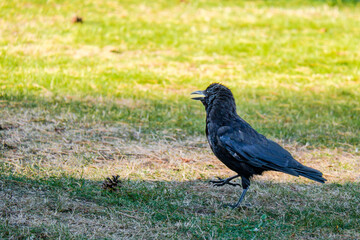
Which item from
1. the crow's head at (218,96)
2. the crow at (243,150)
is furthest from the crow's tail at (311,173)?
the crow's head at (218,96)

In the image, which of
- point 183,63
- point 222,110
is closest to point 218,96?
point 222,110

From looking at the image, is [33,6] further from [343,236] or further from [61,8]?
[343,236]

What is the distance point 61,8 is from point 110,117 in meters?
5.87

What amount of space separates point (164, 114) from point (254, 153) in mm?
2825

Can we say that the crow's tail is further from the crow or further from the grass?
the grass

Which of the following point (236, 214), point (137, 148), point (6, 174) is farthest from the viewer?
point (137, 148)

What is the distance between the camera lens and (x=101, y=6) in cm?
1234

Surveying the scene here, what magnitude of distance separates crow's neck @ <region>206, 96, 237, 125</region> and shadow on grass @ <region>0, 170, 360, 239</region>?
738 mm

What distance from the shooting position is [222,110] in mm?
4570

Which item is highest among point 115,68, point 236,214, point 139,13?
point 139,13

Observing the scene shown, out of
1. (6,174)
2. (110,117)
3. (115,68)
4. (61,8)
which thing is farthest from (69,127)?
(61,8)

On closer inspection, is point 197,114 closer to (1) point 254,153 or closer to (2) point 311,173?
(1) point 254,153

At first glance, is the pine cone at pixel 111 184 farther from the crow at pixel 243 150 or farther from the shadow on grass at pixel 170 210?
the crow at pixel 243 150

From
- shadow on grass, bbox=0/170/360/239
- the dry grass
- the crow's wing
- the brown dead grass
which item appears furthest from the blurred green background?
the crow's wing
